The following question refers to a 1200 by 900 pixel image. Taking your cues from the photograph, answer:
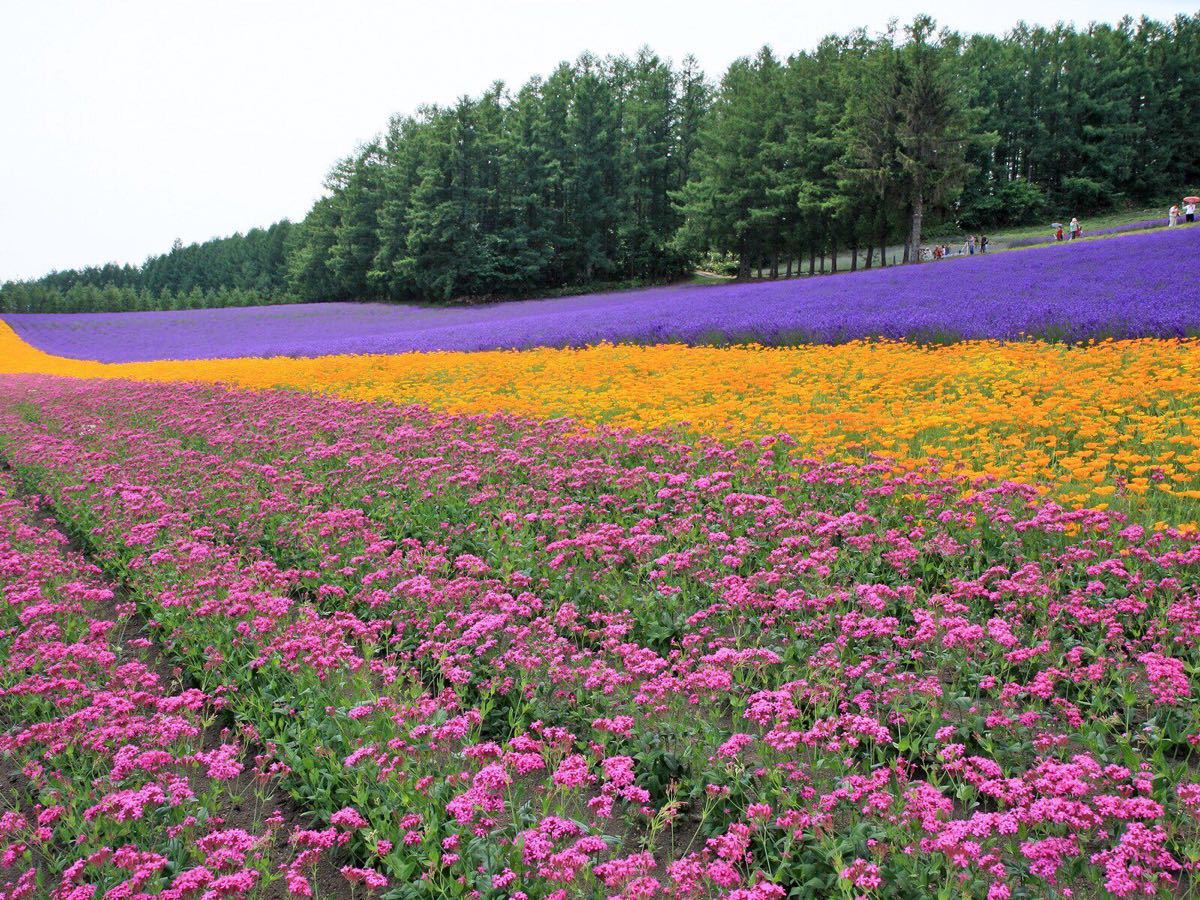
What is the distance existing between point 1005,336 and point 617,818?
39.4 ft

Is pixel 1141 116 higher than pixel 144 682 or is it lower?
higher

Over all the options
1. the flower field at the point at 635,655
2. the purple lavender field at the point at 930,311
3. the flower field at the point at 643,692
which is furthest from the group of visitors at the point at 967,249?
the flower field at the point at 643,692

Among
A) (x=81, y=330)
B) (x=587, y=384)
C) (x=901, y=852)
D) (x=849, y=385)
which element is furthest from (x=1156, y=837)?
(x=81, y=330)

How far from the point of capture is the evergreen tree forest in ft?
139

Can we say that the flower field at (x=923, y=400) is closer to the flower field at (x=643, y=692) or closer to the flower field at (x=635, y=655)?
the flower field at (x=635, y=655)

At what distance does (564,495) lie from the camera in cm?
750

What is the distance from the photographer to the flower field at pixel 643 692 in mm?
3172

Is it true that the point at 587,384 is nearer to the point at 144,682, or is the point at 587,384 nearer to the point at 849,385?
the point at 849,385

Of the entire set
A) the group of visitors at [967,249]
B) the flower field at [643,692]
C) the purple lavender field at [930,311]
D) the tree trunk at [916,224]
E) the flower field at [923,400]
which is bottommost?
the flower field at [643,692]

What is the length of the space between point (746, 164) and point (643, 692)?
47.5 metres

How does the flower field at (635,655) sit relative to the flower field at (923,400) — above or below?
below

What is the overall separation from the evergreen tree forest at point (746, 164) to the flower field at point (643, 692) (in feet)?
122

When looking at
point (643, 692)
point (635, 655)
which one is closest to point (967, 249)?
point (635, 655)

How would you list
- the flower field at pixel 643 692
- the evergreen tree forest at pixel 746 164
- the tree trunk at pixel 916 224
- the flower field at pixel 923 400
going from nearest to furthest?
1. the flower field at pixel 643 692
2. the flower field at pixel 923 400
3. the tree trunk at pixel 916 224
4. the evergreen tree forest at pixel 746 164
